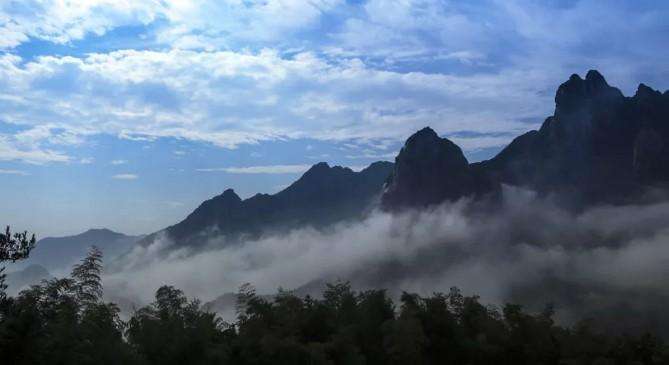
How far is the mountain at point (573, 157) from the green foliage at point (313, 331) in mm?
130969

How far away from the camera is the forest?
762 inches

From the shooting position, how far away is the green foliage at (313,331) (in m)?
22.4

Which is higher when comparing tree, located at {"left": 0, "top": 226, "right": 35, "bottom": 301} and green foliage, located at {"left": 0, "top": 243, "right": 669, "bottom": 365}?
tree, located at {"left": 0, "top": 226, "right": 35, "bottom": 301}

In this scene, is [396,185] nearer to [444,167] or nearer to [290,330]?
[444,167]

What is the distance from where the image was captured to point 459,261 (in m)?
139

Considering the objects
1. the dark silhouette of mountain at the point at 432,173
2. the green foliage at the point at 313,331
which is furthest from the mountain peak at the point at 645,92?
the green foliage at the point at 313,331

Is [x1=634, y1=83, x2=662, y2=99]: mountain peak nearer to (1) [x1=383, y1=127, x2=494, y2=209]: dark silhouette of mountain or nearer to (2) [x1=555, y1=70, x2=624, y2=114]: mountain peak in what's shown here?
(2) [x1=555, y1=70, x2=624, y2=114]: mountain peak

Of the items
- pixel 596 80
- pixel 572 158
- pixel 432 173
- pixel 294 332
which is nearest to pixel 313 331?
pixel 294 332

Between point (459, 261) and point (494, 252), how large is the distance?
9.13 metres

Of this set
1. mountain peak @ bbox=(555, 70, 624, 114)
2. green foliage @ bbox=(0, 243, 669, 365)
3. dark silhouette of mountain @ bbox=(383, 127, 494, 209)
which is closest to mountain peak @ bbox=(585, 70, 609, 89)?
mountain peak @ bbox=(555, 70, 624, 114)

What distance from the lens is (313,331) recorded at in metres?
28.4

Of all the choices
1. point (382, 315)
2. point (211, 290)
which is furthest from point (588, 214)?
point (382, 315)

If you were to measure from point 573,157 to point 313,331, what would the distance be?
149 metres

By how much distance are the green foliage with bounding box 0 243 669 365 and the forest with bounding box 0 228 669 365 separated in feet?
0.16
